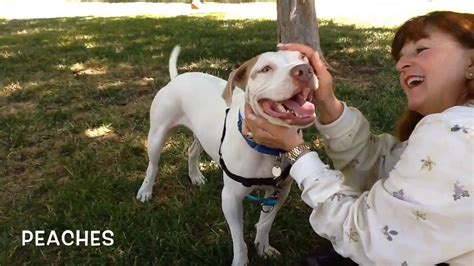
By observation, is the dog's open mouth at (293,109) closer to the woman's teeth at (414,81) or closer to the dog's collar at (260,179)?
the woman's teeth at (414,81)

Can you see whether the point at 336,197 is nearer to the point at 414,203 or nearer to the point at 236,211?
the point at 414,203

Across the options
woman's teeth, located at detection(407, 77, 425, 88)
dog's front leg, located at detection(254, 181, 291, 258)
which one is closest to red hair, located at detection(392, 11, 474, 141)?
woman's teeth, located at detection(407, 77, 425, 88)

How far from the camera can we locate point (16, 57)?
772 cm

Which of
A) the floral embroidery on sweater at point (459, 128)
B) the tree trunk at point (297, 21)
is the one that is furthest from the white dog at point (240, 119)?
the tree trunk at point (297, 21)

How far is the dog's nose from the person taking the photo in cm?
200

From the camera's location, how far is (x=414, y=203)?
1.57 m

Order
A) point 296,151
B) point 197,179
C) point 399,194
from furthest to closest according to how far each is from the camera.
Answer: point 197,179 → point 296,151 → point 399,194

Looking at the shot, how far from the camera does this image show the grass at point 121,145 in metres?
3.01

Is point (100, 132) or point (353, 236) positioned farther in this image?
point (100, 132)

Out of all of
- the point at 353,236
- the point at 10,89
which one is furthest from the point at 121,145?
the point at 353,236

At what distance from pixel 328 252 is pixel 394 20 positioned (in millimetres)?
9326

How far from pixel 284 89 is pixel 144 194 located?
5.94ft

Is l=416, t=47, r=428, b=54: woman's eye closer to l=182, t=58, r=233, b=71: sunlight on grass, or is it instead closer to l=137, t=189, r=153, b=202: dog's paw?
l=137, t=189, r=153, b=202: dog's paw

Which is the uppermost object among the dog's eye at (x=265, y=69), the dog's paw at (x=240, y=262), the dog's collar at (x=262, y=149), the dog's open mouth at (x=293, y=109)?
the dog's eye at (x=265, y=69)
